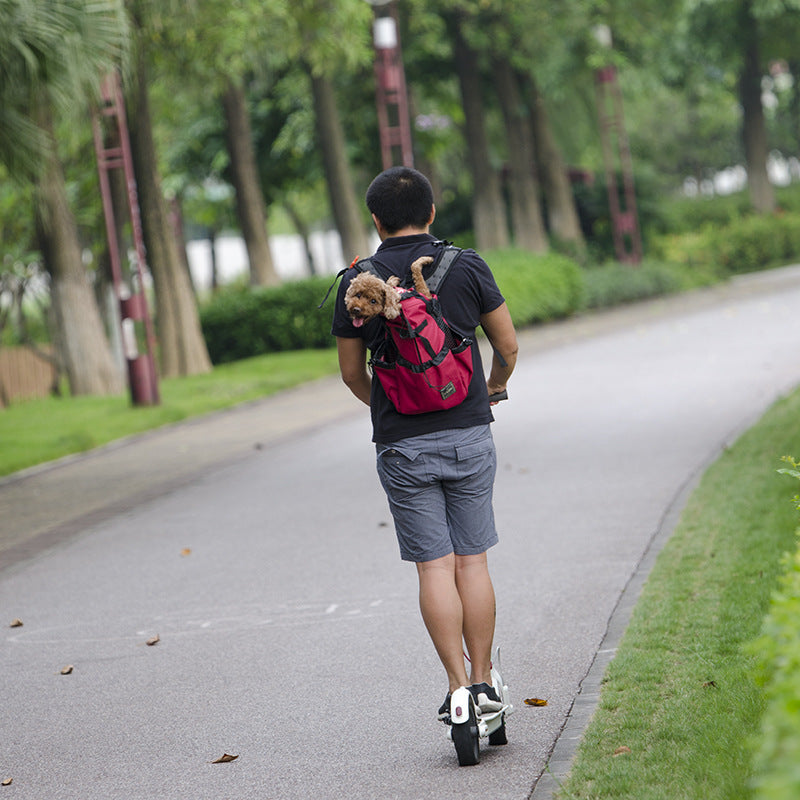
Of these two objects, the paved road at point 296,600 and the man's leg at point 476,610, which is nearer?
the man's leg at point 476,610

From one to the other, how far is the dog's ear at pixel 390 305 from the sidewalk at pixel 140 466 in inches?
219

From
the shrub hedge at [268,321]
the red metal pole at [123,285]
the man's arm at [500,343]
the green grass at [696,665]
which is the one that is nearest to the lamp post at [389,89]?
the shrub hedge at [268,321]

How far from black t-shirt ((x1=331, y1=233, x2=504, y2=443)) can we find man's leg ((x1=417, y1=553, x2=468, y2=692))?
1.51 feet

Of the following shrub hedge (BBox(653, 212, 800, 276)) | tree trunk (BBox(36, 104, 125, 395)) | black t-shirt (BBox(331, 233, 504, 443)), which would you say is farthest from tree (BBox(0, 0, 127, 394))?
shrub hedge (BBox(653, 212, 800, 276))

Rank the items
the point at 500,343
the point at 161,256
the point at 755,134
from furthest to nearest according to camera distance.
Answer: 1. the point at 755,134
2. the point at 161,256
3. the point at 500,343

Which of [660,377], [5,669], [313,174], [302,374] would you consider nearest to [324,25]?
[302,374]

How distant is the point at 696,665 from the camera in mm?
5375

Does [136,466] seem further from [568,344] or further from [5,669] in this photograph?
[568,344]

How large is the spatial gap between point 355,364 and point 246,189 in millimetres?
22157

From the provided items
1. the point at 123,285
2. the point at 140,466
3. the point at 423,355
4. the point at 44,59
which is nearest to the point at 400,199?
the point at 423,355

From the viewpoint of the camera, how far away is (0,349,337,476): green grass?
1553 centimetres

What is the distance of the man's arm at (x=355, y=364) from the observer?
4.79 m

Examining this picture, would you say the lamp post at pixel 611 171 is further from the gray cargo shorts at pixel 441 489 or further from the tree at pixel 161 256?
the gray cargo shorts at pixel 441 489

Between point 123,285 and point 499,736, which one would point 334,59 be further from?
point 499,736
